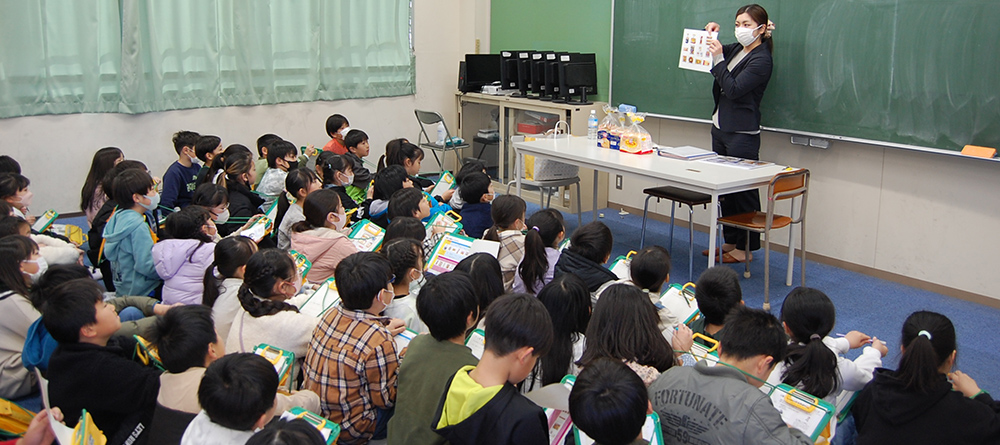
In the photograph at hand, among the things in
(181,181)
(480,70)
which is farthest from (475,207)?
(480,70)

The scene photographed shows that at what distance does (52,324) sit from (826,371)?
2109 mm

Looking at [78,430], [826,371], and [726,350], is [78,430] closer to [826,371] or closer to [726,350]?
[726,350]

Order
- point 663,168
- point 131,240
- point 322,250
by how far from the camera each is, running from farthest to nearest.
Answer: point 663,168
point 131,240
point 322,250

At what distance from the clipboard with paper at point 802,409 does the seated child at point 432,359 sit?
0.77m

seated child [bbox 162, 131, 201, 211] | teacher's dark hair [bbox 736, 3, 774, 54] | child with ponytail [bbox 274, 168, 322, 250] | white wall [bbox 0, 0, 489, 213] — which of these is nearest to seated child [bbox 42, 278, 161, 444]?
child with ponytail [bbox 274, 168, 322, 250]

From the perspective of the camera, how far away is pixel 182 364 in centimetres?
188

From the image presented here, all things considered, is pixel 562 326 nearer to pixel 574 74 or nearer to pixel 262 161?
pixel 262 161

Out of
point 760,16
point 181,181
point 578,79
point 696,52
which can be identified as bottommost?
point 181,181

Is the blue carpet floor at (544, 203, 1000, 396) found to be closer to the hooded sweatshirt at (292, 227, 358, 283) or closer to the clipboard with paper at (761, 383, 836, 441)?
the clipboard with paper at (761, 383, 836, 441)

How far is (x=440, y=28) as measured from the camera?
7.14 metres

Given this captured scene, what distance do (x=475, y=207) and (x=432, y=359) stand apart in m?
2.04

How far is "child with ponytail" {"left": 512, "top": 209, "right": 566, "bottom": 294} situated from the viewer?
2830 millimetres

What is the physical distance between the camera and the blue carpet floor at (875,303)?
3.33 m

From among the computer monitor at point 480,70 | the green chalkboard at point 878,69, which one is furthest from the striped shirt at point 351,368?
the computer monitor at point 480,70
